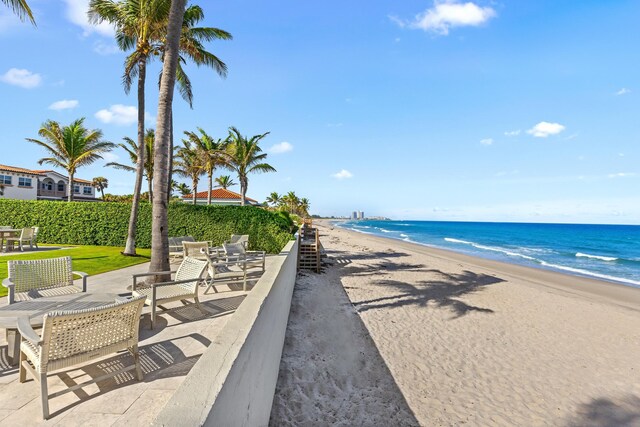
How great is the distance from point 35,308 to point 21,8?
6690mm

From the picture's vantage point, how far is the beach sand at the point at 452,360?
461 cm

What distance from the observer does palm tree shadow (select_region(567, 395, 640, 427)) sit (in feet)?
15.2

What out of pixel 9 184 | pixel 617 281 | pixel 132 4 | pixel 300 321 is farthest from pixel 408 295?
pixel 9 184

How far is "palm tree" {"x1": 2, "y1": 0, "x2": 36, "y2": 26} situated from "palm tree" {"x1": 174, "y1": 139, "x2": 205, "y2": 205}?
20.7m

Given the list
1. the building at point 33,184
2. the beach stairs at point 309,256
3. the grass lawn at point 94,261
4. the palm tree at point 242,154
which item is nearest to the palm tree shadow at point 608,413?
the beach stairs at point 309,256

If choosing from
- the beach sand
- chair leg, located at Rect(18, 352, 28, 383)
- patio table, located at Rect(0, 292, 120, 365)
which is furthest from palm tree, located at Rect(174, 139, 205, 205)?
chair leg, located at Rect(18, 352, 28, 383)

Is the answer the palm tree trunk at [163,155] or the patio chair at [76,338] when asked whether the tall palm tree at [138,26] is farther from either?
the patio chair at [76,338]

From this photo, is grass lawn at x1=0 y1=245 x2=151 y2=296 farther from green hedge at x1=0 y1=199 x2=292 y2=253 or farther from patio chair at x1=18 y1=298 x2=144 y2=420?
patio chair at x1=18 y1=298 x2=144 y2=420

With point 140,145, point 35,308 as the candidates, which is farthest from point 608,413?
Answer: point 140,145

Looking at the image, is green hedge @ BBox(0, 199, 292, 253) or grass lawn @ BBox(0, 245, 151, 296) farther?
green hedge @ BBox(0, 199, 292, 253)

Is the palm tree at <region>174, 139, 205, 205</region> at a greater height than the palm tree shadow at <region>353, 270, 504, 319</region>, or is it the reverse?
the palm tree at <region>174, 139, 205, 205</region>

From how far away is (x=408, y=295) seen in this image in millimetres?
11289

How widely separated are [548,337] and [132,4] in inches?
618

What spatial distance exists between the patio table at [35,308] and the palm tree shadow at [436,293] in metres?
6.71
